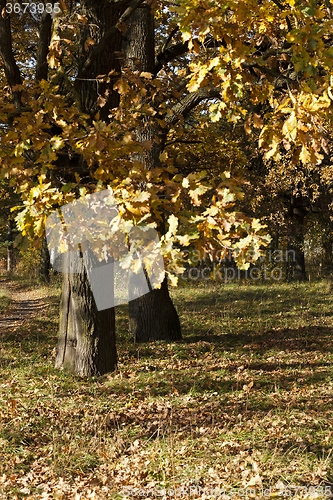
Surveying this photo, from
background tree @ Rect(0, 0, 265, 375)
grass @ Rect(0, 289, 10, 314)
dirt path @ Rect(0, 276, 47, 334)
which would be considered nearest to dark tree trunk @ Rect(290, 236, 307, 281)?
dirt path @ Rect(0, 276, 47, 334)

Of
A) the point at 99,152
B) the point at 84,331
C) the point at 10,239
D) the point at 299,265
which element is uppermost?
the point at 10,239

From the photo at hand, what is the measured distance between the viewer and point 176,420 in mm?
4812

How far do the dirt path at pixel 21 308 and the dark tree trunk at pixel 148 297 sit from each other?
339 cm

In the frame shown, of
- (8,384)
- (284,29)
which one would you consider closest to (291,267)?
(284,29)

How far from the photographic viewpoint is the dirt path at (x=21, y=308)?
1085 centimetres

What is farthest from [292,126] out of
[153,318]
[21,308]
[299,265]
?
[299,265]

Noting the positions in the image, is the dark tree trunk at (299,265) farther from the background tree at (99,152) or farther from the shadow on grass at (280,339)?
the background tree at (99,152)

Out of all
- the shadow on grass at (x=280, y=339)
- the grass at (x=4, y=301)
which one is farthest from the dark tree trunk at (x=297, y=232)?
the grass at (x=4, y=301)

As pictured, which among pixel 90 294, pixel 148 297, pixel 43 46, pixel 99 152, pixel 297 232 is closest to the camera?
pixel 99 152

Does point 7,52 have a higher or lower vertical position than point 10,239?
higher

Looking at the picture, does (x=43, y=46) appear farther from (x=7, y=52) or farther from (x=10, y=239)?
(x=10, y=239)

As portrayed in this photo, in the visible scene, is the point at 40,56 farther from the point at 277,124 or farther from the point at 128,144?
the point at 277,124

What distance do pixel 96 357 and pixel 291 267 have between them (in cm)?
1693

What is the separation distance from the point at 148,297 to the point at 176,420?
3741mm
